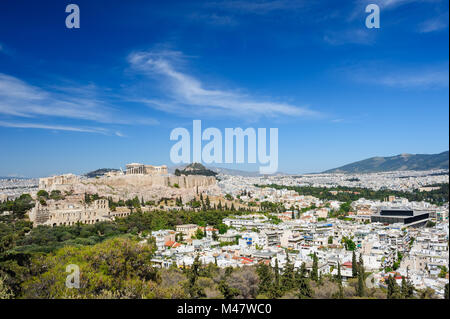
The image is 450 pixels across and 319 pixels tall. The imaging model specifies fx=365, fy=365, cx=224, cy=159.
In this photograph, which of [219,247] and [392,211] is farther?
[392,211]

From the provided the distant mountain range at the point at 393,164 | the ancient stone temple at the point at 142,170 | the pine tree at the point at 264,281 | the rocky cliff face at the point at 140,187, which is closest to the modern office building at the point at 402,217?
the rocky cliff face at the point at 140,187

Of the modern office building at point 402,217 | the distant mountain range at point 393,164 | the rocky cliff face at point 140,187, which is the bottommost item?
the modern office building at point 402,217

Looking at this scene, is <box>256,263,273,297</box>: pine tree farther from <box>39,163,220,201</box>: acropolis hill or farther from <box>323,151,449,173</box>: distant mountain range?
<box>323,151,449,173</box>: distant mountain range

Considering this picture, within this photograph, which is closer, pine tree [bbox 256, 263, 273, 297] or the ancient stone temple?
pine tree [bbox 256, 263, 273, 297]

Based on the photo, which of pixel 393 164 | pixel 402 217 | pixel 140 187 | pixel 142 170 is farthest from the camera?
pixel 393 164

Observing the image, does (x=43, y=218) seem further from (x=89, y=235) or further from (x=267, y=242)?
(x=267, y=242)

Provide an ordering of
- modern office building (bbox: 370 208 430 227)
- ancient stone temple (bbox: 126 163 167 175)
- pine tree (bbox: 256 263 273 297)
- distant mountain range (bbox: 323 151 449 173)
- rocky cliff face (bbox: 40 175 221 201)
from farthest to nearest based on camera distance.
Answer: distant mountain range (bbox: 323 151 449 173) < ancient stone temple (bbox: 126 163 167 175) < rocky cliff face (bbox: 40 175 221 201) < modern office building (bbox: 370 208 430 227) < pine tree (bbox: 256 263 273 297)

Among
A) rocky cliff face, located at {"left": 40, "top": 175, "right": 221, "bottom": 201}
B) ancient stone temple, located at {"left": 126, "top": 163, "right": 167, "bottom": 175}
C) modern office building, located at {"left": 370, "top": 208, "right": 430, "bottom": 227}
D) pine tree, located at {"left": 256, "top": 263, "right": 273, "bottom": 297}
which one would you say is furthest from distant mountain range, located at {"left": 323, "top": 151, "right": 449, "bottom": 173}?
pine tree, located at {"left": 256, "top": 263, "right": 273, "bottom": 297}

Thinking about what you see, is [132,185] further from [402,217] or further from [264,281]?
[264,281]

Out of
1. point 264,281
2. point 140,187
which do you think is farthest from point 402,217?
Result: point 140,187

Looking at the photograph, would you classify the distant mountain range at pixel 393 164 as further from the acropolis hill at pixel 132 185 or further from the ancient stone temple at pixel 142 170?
the ancient stone temple at pixel 142 170
